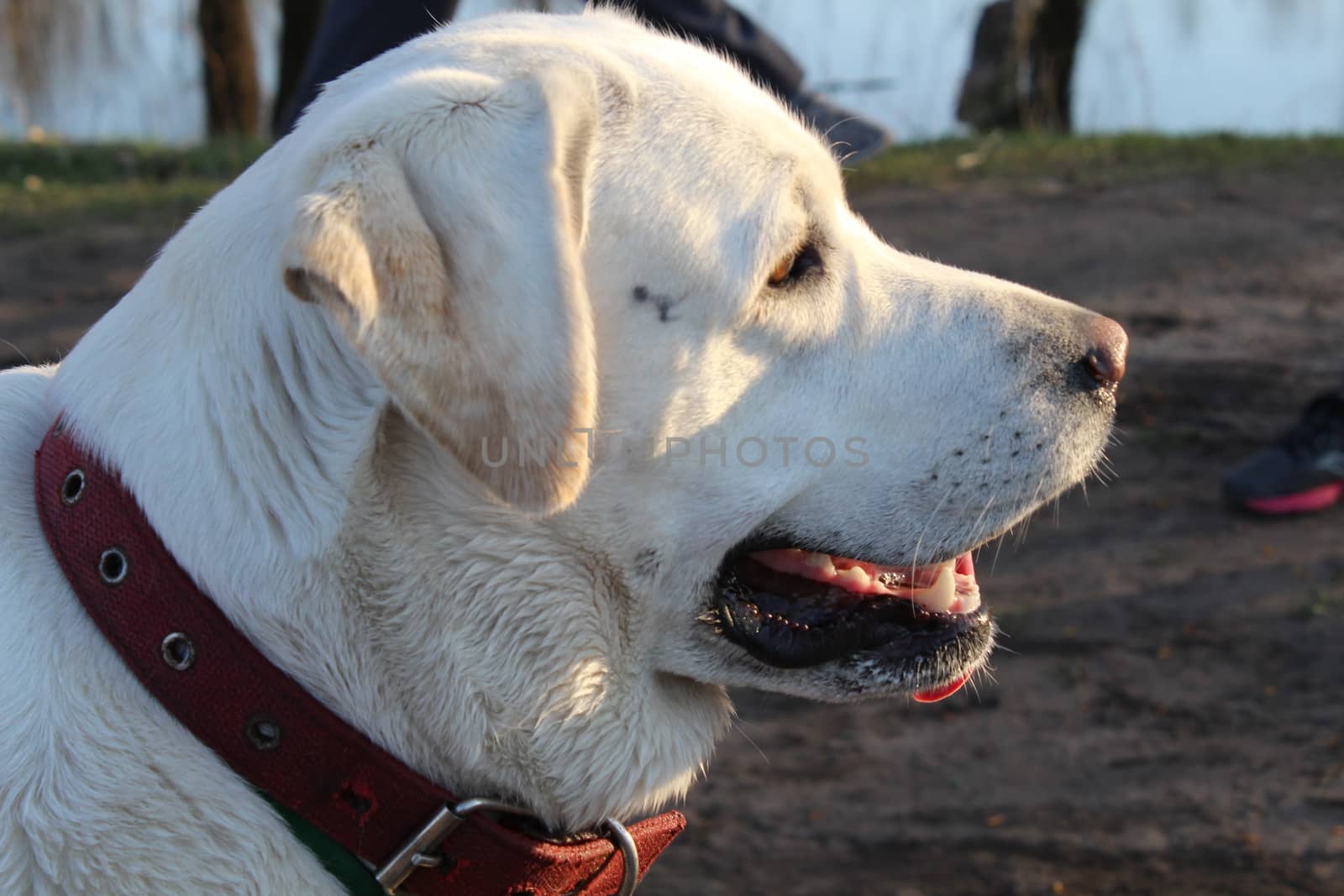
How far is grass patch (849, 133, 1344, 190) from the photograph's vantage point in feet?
24.6

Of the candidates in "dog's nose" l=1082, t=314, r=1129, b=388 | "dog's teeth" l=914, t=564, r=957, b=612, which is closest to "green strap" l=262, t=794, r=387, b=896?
"dog's teeth" l=914, t=564, r=957, b=612

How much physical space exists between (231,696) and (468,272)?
61cm

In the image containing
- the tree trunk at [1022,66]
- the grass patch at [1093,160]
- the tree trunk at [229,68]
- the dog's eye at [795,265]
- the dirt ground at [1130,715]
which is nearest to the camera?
the dog's eye at [795,265]

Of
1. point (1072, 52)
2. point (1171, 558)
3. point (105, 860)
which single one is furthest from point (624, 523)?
point (1072, 52)

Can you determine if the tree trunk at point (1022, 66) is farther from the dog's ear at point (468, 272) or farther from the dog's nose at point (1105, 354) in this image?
the dog's ear at point (468, 272)

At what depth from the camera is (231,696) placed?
1.65 m

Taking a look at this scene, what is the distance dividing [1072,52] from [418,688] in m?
10.3

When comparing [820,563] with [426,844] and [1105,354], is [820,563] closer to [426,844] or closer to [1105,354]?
[1105,354]

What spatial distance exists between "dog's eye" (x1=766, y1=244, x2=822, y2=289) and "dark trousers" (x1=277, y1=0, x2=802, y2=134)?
1674mm

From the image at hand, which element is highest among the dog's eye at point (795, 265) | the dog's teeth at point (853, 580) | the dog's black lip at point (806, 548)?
the dog's eye at point (795, 265)

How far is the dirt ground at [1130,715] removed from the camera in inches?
123

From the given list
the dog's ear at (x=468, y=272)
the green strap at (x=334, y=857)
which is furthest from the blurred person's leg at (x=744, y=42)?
the green strap at (x=334, y=857)

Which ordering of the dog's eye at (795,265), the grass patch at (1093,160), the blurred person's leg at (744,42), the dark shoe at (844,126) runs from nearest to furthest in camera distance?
1. the dog's eye at (795,265)
2. the blurred person's leg at (744,42)
3. the dark shoe at (844,126)
4. the grass patch at (1093,160)

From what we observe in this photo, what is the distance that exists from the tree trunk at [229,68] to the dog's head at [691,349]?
30.6 feet
